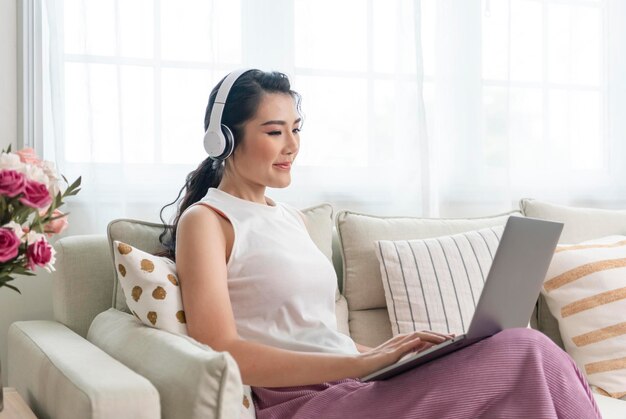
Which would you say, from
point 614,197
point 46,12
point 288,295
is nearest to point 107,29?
point 46,12

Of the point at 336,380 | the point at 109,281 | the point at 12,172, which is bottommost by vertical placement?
the point at 336,380

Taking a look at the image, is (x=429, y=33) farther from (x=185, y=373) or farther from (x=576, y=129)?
(x=185, y=373)

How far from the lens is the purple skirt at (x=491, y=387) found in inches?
54.1

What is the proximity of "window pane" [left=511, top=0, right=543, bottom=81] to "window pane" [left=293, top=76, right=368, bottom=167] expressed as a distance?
638mm

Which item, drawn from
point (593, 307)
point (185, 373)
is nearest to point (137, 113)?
point (185, 373)

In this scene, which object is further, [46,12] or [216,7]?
[216,7]

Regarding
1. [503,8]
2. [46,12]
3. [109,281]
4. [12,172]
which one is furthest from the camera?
[503,8]

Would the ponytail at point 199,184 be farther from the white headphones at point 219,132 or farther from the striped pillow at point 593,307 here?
the striped pillow at point 593,307

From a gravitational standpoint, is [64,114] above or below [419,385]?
above

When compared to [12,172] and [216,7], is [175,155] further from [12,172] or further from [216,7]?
[12,172]

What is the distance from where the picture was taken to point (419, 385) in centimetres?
144

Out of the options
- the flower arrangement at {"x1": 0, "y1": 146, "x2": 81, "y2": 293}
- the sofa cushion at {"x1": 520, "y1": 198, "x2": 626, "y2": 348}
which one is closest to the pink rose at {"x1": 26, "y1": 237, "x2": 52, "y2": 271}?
the flower arrangement at {"x1": 0, "y1": 146, "x2": 81, "y2": 293}

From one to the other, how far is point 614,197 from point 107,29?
1.93 meters

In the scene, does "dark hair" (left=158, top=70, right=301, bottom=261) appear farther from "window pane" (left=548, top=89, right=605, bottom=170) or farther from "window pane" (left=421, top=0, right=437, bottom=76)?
"window pane" (left=548, top=89, right=605, bottom=170)
